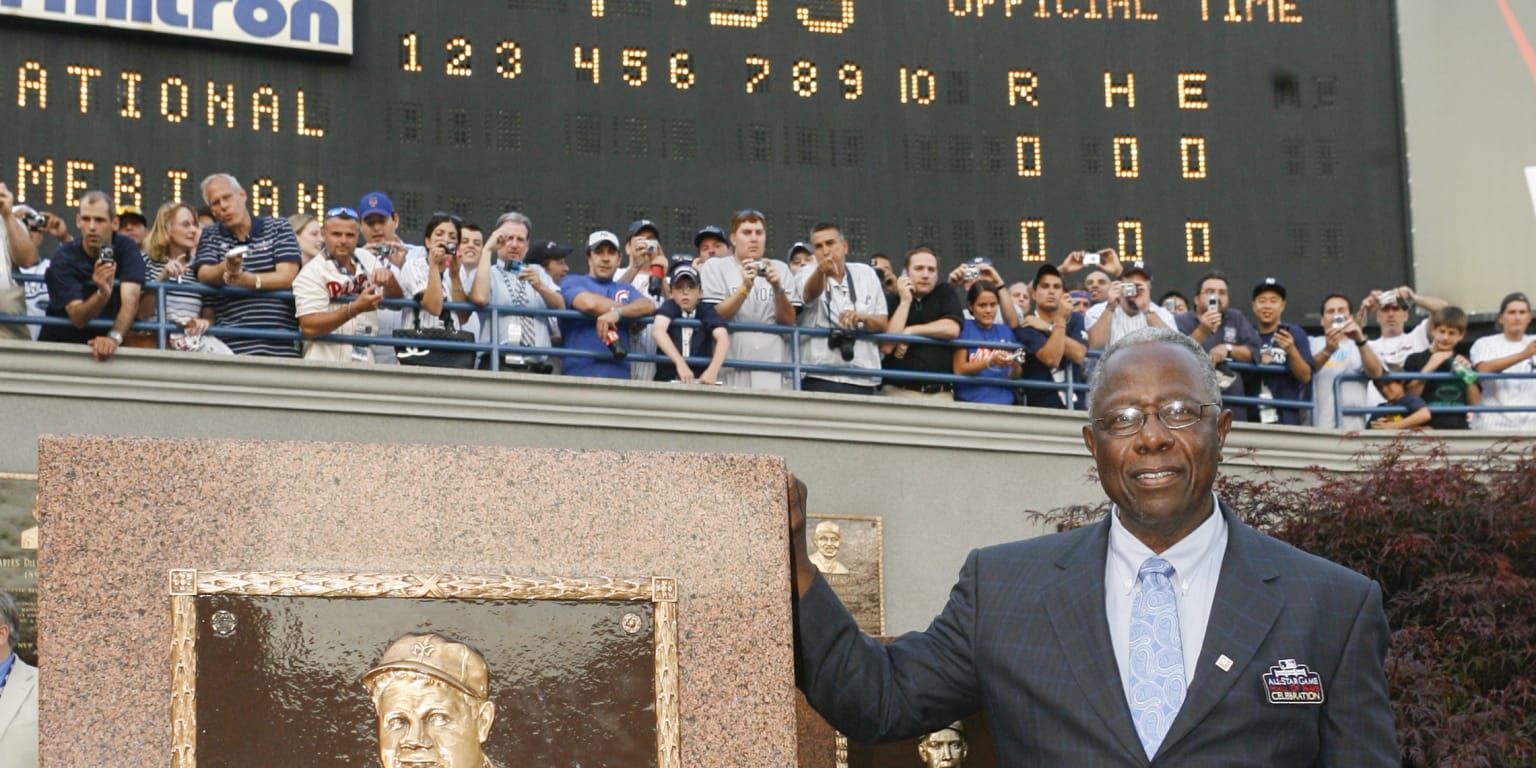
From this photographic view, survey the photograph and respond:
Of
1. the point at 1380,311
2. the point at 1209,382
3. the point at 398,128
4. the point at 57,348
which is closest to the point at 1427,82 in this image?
the point at 1380,311

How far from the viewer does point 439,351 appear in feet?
45.4

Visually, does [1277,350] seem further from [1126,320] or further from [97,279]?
[97,279]

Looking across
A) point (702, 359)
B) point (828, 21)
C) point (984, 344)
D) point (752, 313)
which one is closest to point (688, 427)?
point (702, 359)

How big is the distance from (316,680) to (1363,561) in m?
8.54

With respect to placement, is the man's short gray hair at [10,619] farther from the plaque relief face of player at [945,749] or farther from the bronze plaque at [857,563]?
the bronze plaque at [857,563]

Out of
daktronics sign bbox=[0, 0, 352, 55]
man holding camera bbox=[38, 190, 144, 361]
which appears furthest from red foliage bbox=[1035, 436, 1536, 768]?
daktronics sign bbox=[0, 0, 352, 55]

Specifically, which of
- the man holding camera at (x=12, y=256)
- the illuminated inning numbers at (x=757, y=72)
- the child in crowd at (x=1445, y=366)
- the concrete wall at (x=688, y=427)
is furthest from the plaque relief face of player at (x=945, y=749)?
the illuminated inning numbers at (x=757, y=72)

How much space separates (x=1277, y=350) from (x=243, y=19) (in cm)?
930

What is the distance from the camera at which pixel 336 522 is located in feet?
13.9

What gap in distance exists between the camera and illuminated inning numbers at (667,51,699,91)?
62.1ft

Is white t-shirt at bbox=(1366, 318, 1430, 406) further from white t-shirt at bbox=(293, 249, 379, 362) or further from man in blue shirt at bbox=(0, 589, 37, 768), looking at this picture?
man in blue shirt at bbox=(0, 589, 37, 768)

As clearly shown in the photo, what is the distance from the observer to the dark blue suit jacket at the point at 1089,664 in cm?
398

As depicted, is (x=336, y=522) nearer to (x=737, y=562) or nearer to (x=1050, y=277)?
(x=737, y=562)

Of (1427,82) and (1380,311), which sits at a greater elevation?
(1427,82)
